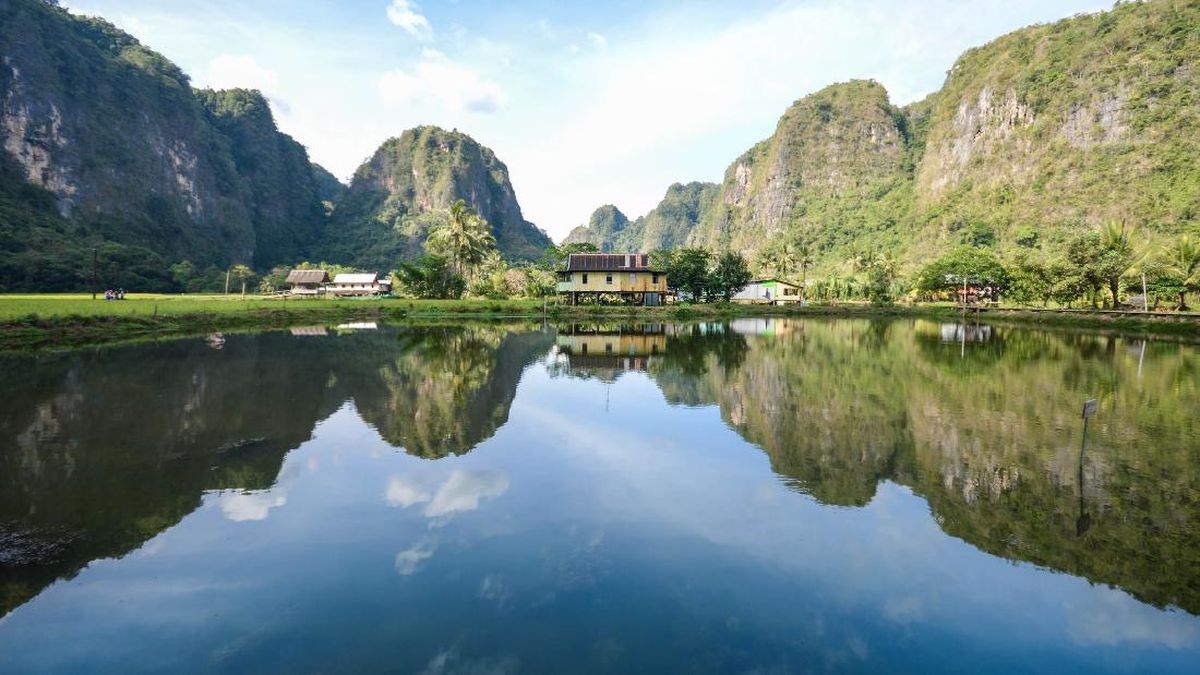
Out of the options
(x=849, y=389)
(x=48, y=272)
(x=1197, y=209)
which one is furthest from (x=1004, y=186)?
(x=48, y=272)

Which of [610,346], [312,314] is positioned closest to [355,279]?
[312,314]

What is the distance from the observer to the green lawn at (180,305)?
35812 millimetres

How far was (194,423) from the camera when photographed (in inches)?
602

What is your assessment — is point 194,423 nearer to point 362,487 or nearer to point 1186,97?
point 362,487

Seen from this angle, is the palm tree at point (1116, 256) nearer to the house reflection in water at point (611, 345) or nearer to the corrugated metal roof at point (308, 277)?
the house reflection in water at point (611, 345)

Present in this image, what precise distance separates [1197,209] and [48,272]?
158531mm

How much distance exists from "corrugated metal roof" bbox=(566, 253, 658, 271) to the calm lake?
46.5 metres

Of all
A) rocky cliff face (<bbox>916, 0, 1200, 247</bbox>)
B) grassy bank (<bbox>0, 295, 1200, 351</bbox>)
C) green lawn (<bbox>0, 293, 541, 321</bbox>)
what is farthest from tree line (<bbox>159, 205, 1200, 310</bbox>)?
rocky cliff face (<bbox>916, 0, 1200, 247</bbox>)

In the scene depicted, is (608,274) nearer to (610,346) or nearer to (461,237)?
(461,237)

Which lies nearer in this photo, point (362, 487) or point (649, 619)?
point (649, 619)

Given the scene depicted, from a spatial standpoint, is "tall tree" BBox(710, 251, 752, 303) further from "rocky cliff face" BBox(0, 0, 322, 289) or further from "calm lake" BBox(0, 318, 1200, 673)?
"rocky cliff face" BBox(0, 0, 322, 289)

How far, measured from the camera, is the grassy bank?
33062 mm

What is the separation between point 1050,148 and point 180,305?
152 metres

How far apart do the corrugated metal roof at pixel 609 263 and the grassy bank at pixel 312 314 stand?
216 inches
